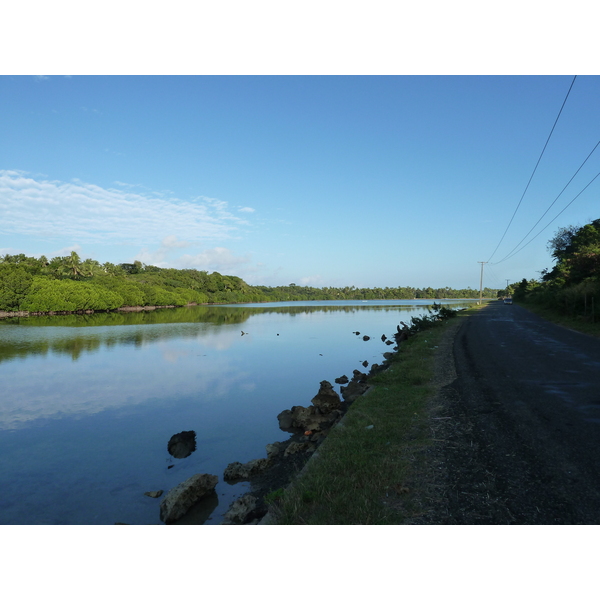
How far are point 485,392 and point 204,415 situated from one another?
26.3ft

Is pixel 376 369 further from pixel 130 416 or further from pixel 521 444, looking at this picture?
pixel 521 444

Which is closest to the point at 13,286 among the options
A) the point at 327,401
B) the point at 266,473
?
the point at 327,401

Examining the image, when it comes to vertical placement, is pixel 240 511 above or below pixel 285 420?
above

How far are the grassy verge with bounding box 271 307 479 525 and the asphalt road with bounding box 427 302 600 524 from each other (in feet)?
1.33

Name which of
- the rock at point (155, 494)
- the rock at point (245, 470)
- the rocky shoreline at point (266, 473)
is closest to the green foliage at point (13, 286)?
the rocky shoreline at point (266, 473)

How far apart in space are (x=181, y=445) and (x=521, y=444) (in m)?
7.07

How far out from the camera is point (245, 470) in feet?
23.7

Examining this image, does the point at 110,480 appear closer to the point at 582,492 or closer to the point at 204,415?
the point at 204,415

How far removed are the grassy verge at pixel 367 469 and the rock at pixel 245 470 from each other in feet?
5.41

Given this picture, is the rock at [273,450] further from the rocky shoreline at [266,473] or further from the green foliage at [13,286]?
the green foliage at [13,286]

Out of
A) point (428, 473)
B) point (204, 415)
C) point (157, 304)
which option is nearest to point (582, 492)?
point (428, 473)

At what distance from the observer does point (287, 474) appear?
21.9 ft

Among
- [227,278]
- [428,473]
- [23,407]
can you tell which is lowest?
[23,407]
